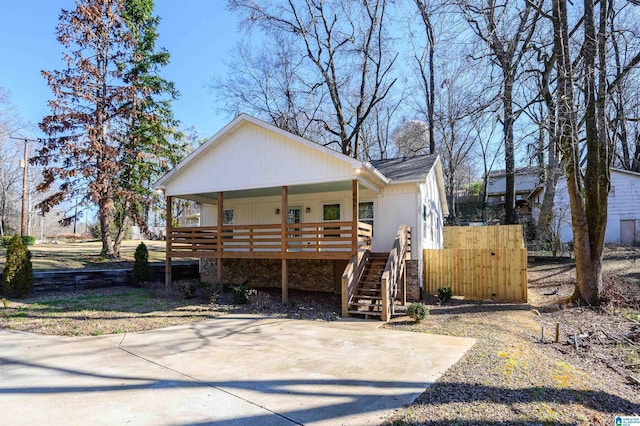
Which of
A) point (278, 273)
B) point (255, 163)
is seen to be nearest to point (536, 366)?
point (255, 163)

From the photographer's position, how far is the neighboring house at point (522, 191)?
27556mm

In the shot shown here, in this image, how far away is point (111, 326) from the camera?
24.7ft

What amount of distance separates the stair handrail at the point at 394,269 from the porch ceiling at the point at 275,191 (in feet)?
6.82

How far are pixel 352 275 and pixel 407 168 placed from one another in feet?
17.6

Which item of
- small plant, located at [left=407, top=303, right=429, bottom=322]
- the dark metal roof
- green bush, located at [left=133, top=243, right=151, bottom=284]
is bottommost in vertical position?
small plant, located at [left=407, top=303, right=429, bottom=322]

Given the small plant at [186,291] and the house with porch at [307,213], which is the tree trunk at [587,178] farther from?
the small plant at [186,291]

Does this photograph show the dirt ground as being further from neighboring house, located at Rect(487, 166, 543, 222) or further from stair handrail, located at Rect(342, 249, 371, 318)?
neighboring house, located at Rect(487, 166, 543, 222)

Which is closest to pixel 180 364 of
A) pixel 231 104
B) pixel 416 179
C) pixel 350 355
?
pixel 350 355

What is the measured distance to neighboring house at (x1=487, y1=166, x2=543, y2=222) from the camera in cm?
2756

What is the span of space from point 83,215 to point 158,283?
6681 millimetres

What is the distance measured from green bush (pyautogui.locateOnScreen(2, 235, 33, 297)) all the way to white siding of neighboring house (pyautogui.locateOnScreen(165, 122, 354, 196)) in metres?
4.59

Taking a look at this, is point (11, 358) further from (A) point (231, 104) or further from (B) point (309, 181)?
(A) point (231, 104)

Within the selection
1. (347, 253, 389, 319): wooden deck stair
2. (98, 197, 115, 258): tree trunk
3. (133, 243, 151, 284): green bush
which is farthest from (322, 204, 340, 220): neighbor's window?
(98, 197, 115, 258): tree trunk

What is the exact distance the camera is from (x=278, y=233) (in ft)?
37.2
